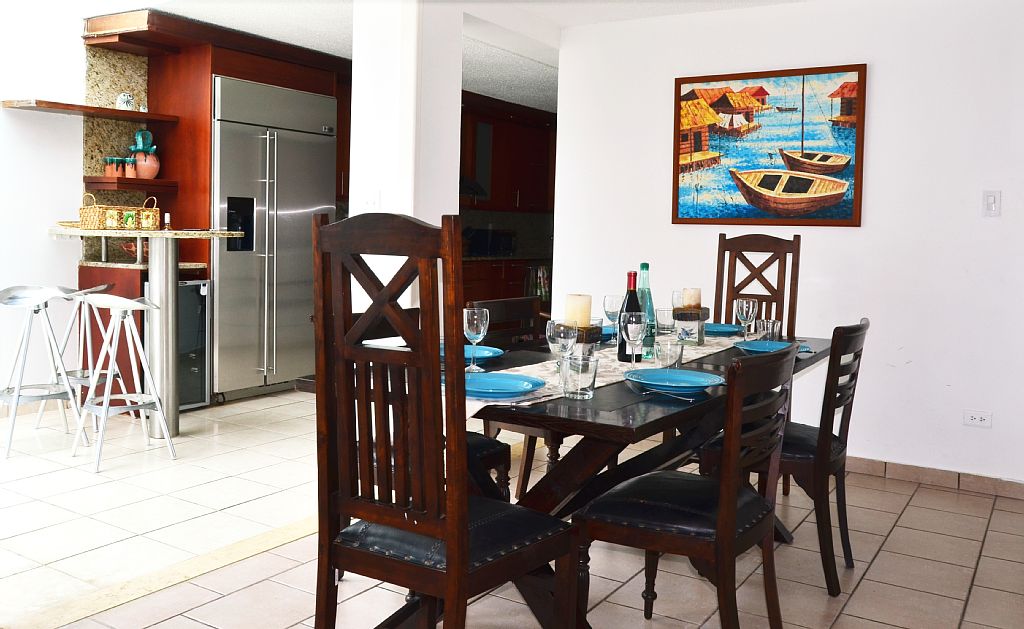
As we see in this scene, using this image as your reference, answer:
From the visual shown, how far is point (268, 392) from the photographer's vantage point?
624cm

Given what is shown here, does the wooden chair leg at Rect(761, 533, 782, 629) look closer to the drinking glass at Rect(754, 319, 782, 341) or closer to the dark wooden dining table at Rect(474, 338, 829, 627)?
the dark wooden dining table at Rect(474, 338, 829, 627)

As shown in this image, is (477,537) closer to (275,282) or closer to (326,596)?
(326,596)

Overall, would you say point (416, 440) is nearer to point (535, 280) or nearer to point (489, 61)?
point (489, 61)

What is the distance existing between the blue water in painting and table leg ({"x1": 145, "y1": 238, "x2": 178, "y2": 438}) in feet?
9.06

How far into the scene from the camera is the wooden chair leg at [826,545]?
2891 mm

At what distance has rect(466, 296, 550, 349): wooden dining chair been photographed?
3223mm

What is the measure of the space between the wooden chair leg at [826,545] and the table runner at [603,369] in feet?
1.97

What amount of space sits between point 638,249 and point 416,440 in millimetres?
3438

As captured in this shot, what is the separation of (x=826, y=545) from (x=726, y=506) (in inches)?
38.7

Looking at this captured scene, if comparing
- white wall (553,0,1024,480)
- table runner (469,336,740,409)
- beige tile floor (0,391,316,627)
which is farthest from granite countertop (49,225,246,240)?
table runner (469,336,740,409)

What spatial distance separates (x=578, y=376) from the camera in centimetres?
229

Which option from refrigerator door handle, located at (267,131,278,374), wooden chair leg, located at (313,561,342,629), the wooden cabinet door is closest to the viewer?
wooden chair leg, located at (313,561,342,629)

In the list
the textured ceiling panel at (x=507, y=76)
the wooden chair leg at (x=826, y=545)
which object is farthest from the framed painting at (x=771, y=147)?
the wooden chair leg at (x=826, y=545)

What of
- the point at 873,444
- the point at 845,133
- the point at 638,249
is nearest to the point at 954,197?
the point at 845,133
